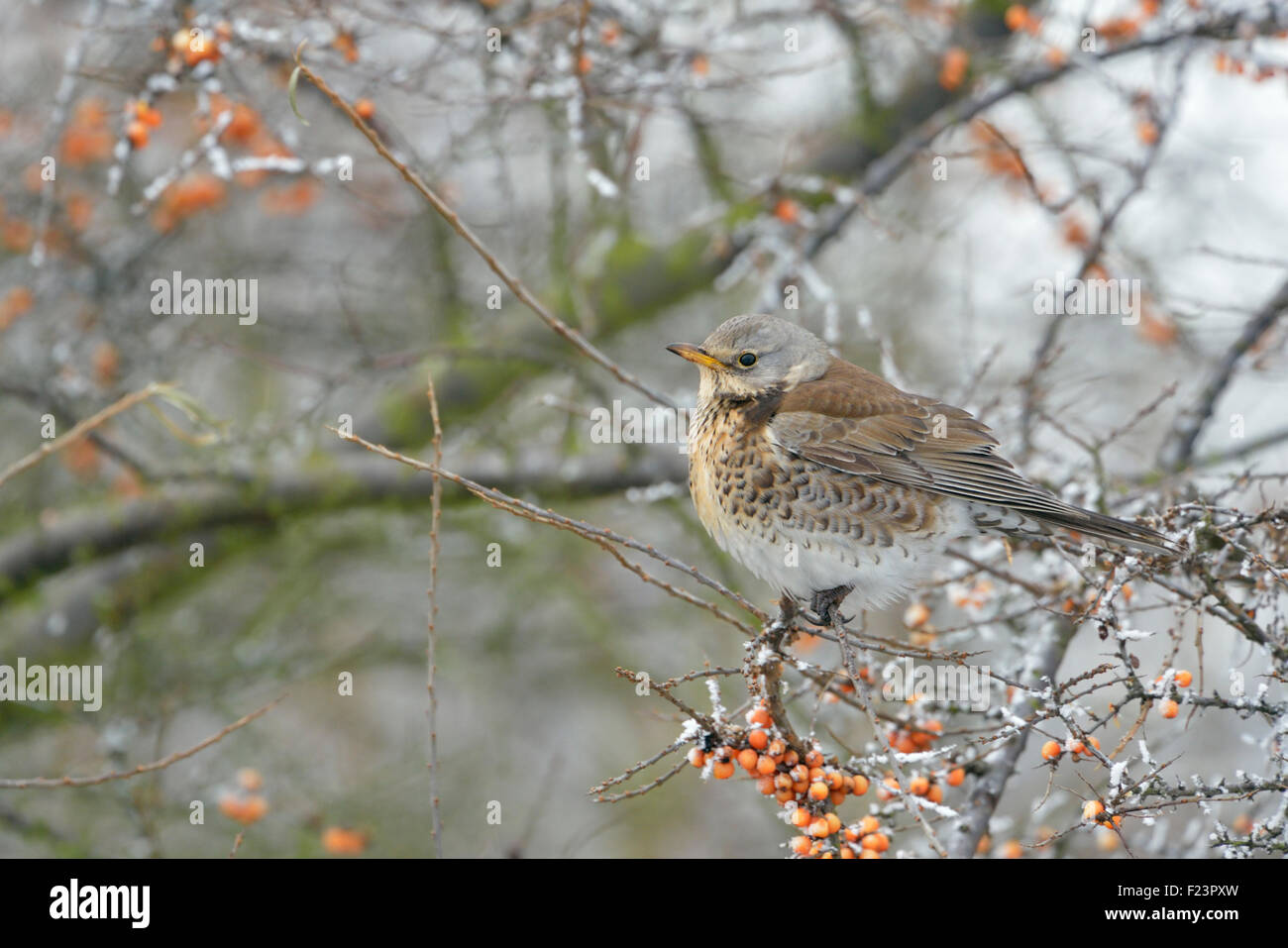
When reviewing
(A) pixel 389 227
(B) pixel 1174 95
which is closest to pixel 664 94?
(B) pixel 1174 95

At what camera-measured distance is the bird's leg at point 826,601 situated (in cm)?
426

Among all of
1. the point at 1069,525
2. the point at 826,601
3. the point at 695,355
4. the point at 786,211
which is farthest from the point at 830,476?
the point at 786,211

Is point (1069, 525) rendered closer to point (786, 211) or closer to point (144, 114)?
point (786, 211)

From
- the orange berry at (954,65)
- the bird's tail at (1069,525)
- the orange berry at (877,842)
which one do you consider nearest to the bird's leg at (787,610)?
the orange berry at (877,842)

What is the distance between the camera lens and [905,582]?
13.9ft

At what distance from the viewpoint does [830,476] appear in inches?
170

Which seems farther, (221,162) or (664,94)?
(664,94)

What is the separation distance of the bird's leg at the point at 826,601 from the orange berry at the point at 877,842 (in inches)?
44.9

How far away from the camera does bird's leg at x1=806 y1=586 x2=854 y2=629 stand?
4.26 m

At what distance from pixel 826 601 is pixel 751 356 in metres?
0.98

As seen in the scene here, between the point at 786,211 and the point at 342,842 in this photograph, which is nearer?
the point at 342,842

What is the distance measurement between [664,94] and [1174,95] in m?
2.24
